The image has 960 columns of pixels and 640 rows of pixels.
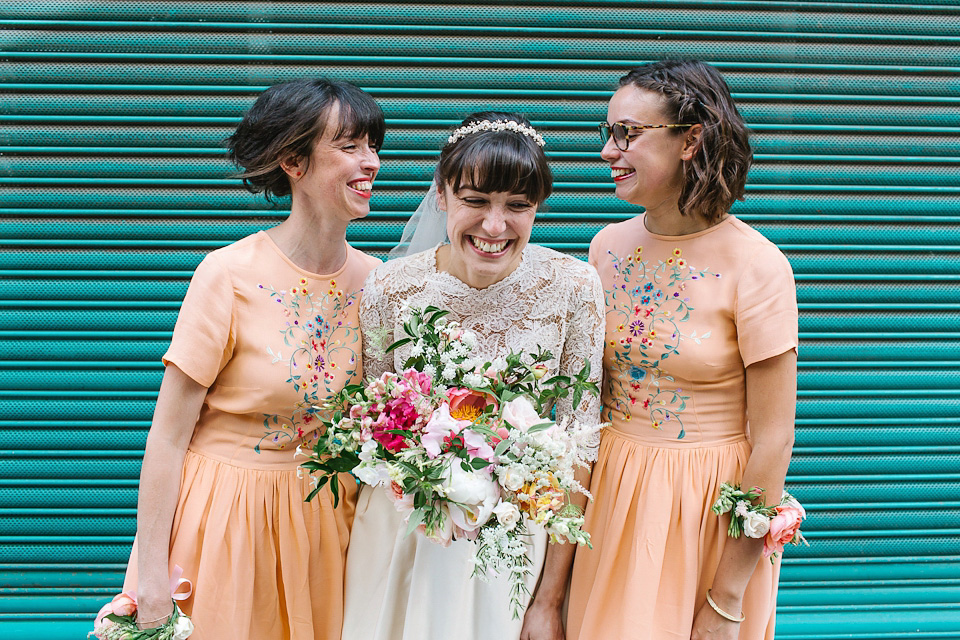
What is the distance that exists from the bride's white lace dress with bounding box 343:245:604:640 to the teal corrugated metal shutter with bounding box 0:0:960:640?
5.07 ft

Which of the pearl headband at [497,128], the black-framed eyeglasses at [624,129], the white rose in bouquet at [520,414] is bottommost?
the white rose in bouquet at [520,414]

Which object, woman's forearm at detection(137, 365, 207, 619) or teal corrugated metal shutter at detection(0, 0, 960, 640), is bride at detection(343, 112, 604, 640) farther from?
teal corrugated metal shutter at detection(0, 0, 960, 640)

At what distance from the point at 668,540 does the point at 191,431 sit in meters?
1.55

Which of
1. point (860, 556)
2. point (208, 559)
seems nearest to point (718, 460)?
Result: point (208, 559)

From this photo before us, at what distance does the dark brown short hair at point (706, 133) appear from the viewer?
215cm

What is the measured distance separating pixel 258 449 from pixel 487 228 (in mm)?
1007

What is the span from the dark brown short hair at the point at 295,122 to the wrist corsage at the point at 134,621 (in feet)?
4.29

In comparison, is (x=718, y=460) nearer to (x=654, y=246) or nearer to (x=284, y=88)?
(x=654, y=246)

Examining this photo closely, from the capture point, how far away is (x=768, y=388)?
2.10 m

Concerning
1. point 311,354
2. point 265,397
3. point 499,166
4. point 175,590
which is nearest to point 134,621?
point 175,590

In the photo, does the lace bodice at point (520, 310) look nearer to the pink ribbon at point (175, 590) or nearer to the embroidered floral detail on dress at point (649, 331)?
the embroidered floral detail on dress at point (649, 331)

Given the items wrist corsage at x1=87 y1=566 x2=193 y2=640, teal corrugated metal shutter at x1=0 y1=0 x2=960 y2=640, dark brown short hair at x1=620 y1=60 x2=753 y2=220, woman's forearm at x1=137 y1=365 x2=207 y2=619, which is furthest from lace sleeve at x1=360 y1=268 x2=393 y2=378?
teal corrugated metal shutter at x1=0 y1=0 x2=960 y2=640

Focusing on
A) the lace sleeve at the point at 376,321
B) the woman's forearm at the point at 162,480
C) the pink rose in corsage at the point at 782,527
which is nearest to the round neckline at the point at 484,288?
the lace sleeve at the point at 376,321

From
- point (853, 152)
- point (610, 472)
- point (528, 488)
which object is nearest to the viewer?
point (528, 488)
